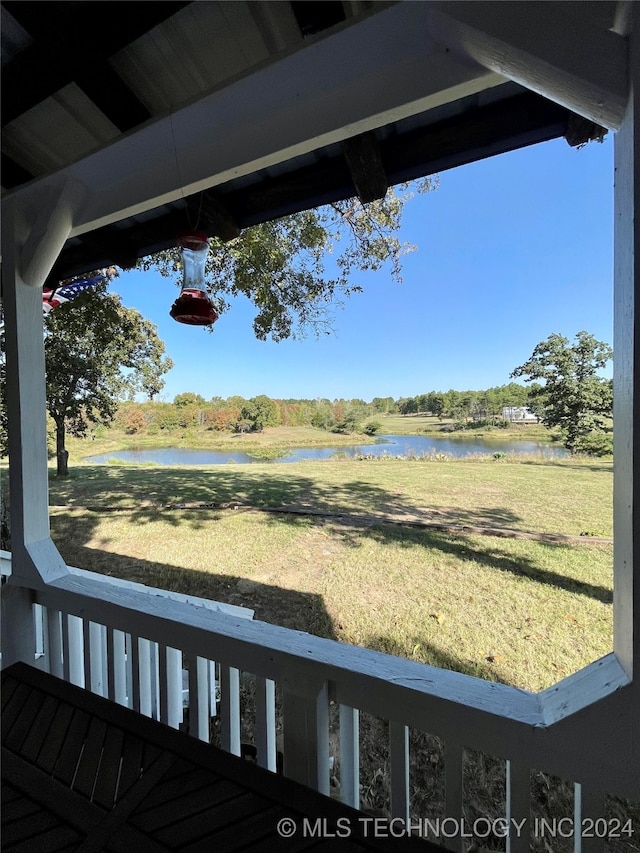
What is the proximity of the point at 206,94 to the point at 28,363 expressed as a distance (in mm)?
895

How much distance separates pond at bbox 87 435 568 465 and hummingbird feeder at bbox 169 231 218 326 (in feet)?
14.1

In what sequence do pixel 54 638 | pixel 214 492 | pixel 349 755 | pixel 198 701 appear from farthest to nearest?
pixel 214 492
pixel 54 638
pixel 198 701
pixel 349 755

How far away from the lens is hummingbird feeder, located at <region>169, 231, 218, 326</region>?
1099 mm

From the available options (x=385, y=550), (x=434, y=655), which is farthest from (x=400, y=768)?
(x=385, y=550)

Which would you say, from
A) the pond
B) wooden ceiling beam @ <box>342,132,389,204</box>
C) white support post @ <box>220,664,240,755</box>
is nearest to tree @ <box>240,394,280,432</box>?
the pond

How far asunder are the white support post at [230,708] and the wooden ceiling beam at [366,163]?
1318mm

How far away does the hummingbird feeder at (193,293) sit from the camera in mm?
1099

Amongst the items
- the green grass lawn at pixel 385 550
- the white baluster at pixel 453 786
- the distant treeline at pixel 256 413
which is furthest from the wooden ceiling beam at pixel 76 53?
the distant treeline at pixel 256 413

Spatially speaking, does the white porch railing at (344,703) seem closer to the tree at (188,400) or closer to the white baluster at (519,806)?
the white baluster at (519,806)

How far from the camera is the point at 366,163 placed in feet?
3.08

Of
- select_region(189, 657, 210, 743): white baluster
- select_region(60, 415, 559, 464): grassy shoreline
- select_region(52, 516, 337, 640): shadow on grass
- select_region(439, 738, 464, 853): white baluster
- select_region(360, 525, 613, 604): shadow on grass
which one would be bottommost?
select_region(52, 516, 337, 640): shadow on grass

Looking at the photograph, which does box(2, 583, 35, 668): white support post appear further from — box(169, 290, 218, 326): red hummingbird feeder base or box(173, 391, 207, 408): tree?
box(173, 391, 207, 408): tree

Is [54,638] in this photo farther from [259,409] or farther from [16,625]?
[259,409]

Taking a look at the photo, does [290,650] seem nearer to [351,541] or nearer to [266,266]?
[351,541]
